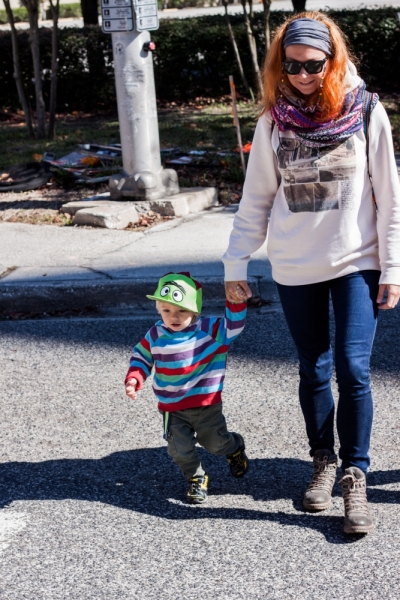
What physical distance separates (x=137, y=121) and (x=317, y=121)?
562 cm

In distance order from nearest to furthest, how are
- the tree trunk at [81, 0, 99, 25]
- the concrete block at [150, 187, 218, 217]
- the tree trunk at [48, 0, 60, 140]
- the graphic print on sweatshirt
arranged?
the graphic print on sweatshirt → the concrete block at [150, 187, 218, 217] → the tree trunk at [48, 0, 60, 140] → the tree trunk at [81, 0, 99, 25]

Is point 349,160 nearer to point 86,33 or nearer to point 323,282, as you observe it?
point 323,282

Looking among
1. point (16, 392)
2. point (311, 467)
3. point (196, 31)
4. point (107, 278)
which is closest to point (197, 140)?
point (196, 31)

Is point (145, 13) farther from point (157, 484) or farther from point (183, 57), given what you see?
point (183, 57)

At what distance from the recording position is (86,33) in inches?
678

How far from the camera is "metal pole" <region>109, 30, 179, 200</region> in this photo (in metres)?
8.27

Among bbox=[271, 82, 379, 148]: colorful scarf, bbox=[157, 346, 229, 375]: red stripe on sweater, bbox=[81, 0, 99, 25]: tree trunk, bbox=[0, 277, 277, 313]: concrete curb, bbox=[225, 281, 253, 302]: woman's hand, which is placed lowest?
bbox=[0, 277, 277, 313]: concrete curb

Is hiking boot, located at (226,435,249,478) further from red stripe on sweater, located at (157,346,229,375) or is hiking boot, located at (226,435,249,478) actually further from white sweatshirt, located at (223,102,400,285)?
white sweatshirt, located at (223,102,400,285)

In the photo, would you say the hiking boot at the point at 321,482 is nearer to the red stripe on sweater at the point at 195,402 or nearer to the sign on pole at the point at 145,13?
the red stripe on sweater at the point at 195,402

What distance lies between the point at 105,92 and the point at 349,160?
574 inches

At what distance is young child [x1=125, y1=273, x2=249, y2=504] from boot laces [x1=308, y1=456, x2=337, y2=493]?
38cm

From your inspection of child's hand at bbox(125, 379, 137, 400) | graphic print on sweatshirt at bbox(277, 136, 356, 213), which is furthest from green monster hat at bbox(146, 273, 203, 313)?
graphic print on sweatshirt at bbox(277, 136, 356, 213)

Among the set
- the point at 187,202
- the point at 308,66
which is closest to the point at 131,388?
the point at 308,66

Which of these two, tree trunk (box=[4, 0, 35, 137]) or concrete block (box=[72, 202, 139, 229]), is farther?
tree trunk (box=[4, 0, 35, 137])
